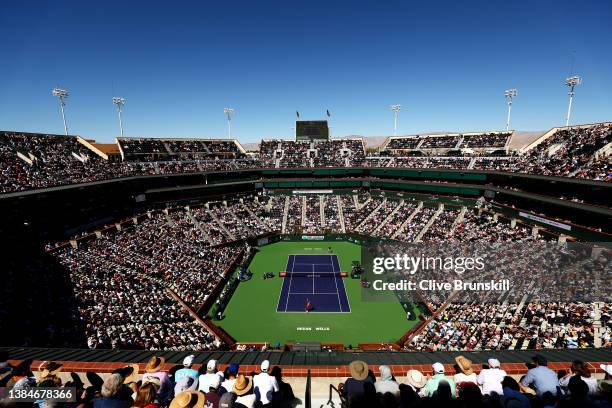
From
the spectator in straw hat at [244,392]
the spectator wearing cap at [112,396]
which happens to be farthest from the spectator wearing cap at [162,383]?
the spectator in straw hat at [244,392]

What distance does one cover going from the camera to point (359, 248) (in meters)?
42.6

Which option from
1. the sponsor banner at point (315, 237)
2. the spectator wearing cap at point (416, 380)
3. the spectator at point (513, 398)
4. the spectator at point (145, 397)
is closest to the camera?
the spectator at point (513, 398)

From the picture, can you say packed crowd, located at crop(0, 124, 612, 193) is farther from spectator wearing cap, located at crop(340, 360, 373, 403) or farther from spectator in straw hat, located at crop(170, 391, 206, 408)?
spectator wearing cap, located at crop(340, 360, 373, 403)

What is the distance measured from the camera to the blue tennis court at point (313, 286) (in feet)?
88.1

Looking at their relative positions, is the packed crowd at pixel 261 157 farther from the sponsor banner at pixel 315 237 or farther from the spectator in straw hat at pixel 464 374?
the spectator in straw hat at pixel 464 374

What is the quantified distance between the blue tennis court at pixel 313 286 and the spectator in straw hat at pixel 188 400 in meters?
21.7

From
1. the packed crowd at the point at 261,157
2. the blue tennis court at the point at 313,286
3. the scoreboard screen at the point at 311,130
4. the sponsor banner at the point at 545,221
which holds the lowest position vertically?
the blue tennis court at the point at 313,286

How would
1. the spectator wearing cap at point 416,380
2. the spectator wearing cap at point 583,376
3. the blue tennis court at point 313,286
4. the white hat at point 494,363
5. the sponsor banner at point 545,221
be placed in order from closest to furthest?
the spectator wearing cap at point 583,376 → the spectator wearing cap at point 416,380 → the white hat at point 494,363 → the blue tennis court at point 313,286 → the sponsor banner at point 545,221

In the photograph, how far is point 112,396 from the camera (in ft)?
16.0

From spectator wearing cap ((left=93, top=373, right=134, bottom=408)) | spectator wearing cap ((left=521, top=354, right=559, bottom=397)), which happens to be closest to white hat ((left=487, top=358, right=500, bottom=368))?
spectator wearing cap ((left=521, top=354, right=559, bottom=397))

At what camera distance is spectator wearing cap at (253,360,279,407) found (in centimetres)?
585

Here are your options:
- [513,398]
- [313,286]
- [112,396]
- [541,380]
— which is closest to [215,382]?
[112,396]

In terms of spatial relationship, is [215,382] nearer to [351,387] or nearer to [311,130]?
[351,387]

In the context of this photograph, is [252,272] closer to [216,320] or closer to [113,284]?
[216,320]
